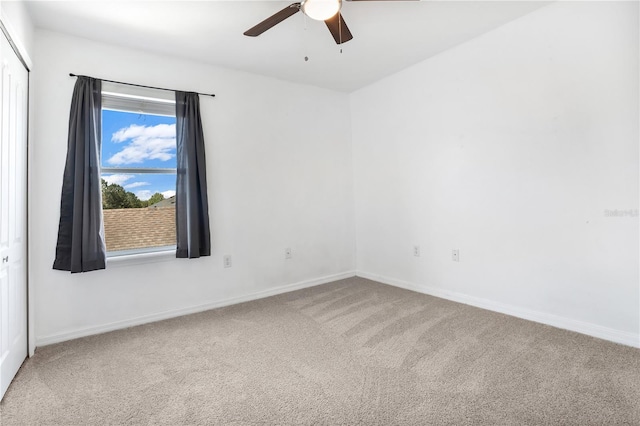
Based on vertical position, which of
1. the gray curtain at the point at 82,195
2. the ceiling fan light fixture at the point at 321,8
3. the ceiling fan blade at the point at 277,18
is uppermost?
the ceiling fan blade at the point at 277,18

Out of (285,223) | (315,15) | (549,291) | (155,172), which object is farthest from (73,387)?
(549,291)

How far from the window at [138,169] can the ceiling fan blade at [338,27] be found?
5.90 ft

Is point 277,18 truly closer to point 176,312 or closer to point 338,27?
point 338,27

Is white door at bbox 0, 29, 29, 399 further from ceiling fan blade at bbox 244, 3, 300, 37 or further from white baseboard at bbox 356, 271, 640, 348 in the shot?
white baseboard at bbox 356, 271, 640, 348

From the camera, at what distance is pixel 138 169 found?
3045 mm

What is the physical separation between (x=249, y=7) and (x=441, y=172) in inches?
91.4

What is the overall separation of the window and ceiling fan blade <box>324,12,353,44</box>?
70.8 inches

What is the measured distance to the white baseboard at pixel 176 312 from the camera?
2.59 metres

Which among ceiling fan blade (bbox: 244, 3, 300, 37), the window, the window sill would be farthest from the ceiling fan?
the window sill

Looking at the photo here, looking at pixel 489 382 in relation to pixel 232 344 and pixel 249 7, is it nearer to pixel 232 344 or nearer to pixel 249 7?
pixel 232 344

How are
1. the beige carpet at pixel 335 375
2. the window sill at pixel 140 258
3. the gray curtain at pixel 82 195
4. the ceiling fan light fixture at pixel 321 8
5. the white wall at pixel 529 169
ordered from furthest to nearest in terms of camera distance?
the window sill at pixel 140 258 → the gray curtain at pixel 82 195 → the white wall at pixel 529 169 → the ceiling fan light fixture at pixel 321 8 → the beige carpet at pixel 335 375

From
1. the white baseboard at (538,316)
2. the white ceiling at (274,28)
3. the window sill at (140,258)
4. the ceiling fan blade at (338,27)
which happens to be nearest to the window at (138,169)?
the window sill at (140,258)

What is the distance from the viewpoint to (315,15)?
196 centimetres

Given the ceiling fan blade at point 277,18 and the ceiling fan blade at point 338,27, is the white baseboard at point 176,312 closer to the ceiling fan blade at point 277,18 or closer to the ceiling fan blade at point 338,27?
the ceiling fan blade at point 277,18
